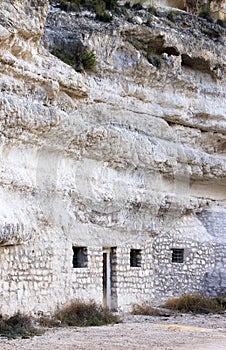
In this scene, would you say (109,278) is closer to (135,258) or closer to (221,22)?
(135,258)

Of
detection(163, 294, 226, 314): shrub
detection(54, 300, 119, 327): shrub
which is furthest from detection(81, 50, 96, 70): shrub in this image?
detection(163, 294, 226, 314): shrub

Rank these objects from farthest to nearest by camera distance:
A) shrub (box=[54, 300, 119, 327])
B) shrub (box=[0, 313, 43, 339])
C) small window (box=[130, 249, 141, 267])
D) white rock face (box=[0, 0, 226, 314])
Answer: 1. small window (box=[130, 249, 141, 267])
2. shrub (box=[54, 300, 119, 327])
3. white rock face (box=[0, 0, 226, 314])
4. shrub (box=[0, 313, 43, 339])

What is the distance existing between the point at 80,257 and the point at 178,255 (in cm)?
413

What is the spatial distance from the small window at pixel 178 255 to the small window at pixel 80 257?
390 centimetres

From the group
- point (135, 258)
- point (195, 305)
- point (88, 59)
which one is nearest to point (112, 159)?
point (88, 59)

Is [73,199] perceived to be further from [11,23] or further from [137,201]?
[11,23]

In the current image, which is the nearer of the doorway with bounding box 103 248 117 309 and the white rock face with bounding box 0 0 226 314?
the white rock face with bounding box 0 0 226 314

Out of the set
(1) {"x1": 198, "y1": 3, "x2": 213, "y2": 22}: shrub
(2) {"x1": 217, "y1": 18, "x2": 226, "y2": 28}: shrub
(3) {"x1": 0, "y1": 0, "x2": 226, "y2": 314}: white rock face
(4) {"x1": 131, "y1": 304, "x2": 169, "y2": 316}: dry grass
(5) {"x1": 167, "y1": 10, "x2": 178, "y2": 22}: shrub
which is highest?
(1) {"x1": 198, "y1": 3, "x2": 213, "y2": 22}: shrub

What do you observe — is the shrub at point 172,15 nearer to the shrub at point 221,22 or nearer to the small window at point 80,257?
the shrub at point 221,22

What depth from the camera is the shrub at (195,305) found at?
17562mm

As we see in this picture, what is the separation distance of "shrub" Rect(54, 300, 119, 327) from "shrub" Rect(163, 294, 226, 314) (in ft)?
10.2

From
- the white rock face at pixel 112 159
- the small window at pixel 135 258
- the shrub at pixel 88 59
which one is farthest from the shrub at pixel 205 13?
the small window at pixel 135 258

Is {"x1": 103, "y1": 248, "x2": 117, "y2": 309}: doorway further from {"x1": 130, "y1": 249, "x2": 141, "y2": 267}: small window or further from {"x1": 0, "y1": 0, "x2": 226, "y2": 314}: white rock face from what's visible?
{"x1": 130, "y1": 249, "x2": 141, "y2": 267}: small window

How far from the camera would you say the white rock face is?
13.7 metres
